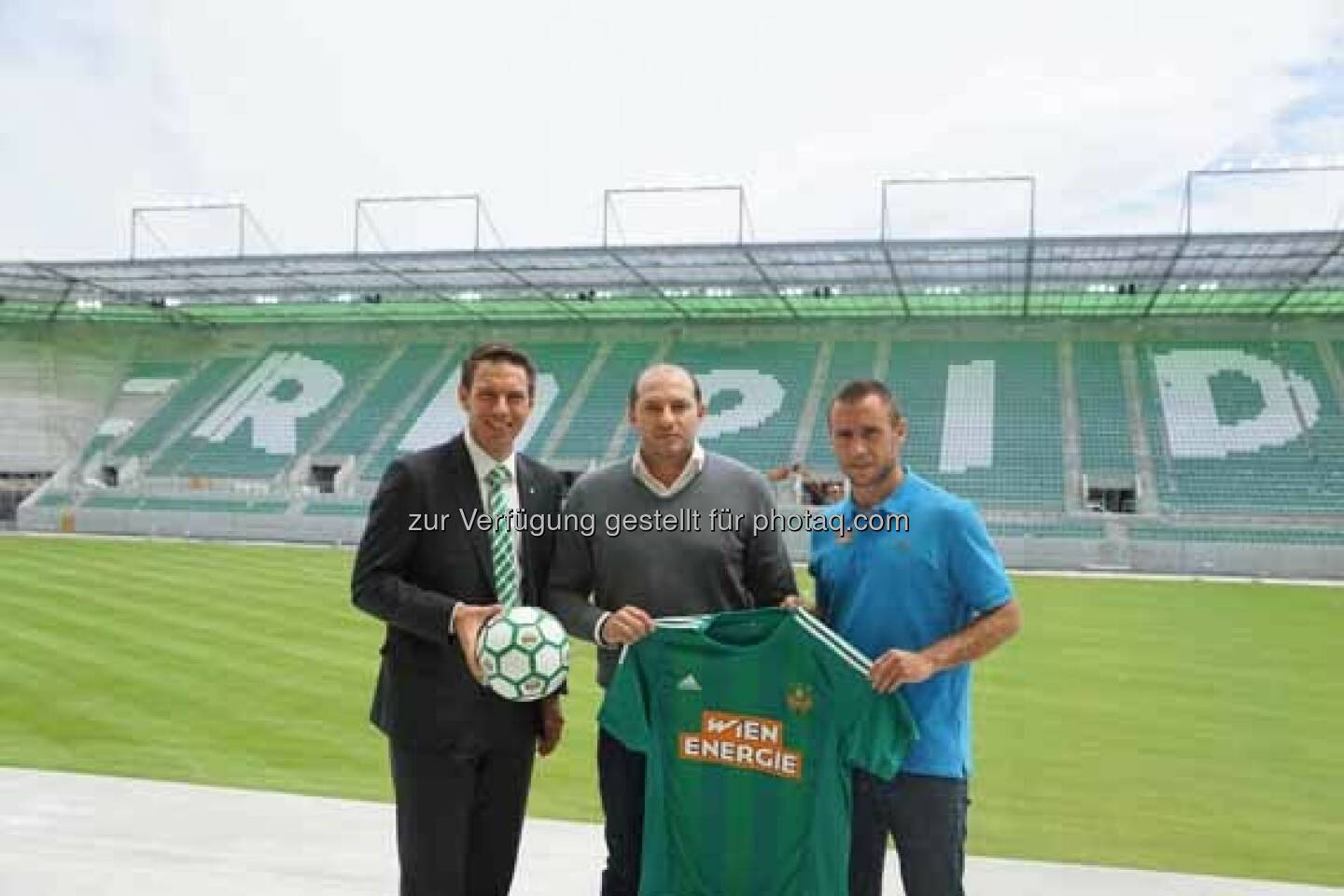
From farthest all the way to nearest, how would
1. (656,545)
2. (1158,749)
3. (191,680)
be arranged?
(191,680) → (1158,749) → (656,545)

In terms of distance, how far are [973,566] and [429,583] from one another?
1.72m

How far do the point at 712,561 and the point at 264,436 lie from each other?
36.5 m

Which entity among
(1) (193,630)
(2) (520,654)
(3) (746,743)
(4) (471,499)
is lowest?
(1) (193,630)

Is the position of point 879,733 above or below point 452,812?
above

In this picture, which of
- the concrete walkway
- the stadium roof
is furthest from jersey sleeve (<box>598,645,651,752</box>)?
the stadium roof

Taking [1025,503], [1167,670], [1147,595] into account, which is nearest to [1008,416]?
[1025,503]

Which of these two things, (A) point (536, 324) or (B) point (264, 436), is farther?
(A) point (536, 324)

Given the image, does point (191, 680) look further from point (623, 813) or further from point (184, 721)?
point (623, 813)

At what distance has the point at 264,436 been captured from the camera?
121 ft

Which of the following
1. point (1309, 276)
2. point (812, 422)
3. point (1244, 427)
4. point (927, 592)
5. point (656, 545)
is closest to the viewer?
point (927, 592)

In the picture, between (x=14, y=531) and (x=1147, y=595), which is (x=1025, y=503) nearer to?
(x=1147, y=595)

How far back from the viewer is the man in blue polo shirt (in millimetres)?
3154

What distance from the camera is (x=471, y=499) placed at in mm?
3381

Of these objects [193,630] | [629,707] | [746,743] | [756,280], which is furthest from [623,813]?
[756,280]
